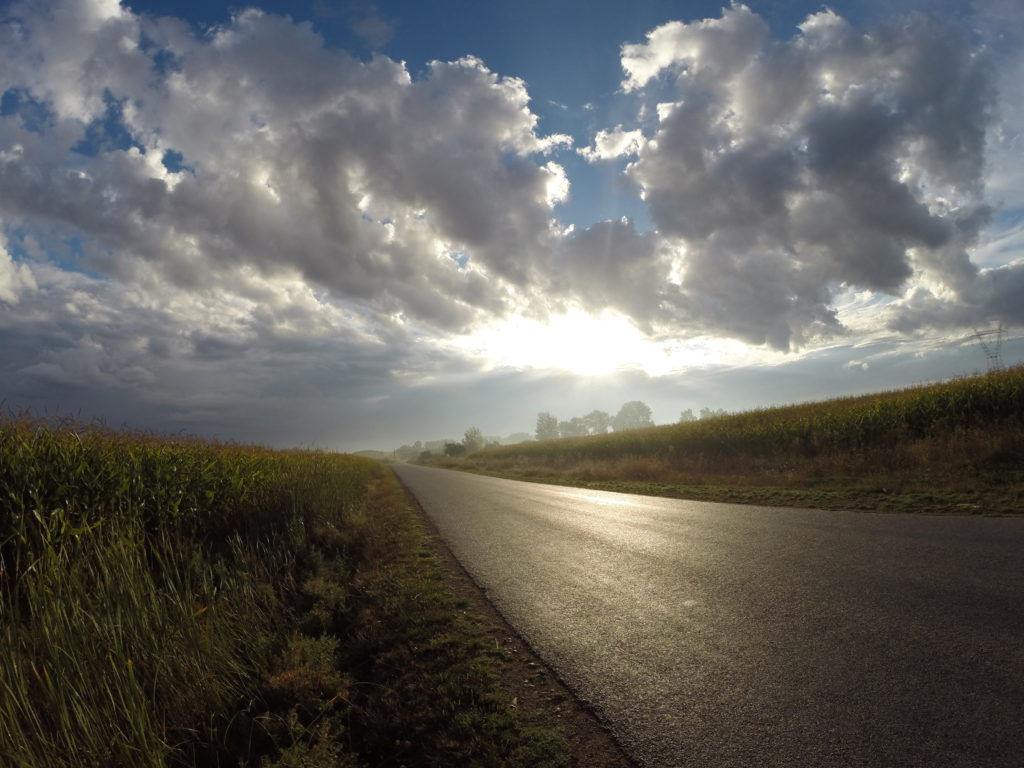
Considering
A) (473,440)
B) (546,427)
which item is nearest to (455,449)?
(473,440)

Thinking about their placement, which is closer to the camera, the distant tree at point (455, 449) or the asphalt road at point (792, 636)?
the asphalt road at point (792, 636)

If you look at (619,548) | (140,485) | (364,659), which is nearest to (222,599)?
(364,659)

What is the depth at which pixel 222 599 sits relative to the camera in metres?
4.69

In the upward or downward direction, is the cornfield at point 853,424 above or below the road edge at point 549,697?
above

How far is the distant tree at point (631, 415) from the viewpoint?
186125 mm

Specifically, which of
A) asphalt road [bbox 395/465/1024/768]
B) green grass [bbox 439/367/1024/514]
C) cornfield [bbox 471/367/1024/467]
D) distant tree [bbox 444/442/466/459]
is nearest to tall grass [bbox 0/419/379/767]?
asphalt road [bbox 395/465/1024/768]

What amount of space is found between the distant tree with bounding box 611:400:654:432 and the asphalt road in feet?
597

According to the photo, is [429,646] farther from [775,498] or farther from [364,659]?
[775,498]

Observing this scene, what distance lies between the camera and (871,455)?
46.9ft

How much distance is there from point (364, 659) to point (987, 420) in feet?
55.9

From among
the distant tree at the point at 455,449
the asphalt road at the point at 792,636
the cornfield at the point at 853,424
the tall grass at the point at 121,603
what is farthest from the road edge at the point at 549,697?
the distant tree at the point at 455,449

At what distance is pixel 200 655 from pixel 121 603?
0.72m

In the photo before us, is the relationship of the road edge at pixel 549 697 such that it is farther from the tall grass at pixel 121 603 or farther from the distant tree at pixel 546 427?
the distant tree at pixel 546 427

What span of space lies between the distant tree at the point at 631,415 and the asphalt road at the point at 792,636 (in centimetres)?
18195
